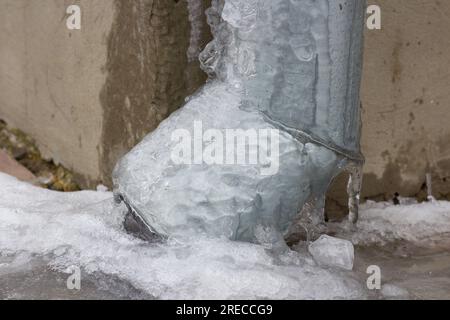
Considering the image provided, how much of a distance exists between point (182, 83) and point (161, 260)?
2.49 feet

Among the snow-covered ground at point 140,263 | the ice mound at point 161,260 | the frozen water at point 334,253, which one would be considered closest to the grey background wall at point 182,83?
the snow-covered ground at point 140,263

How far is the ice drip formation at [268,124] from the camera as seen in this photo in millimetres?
2205

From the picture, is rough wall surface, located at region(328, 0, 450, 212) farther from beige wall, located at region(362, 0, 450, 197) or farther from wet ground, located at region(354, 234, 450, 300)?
wet ground, located at region(354, 234, 450, 300)

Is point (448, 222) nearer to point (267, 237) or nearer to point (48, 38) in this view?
point (267, 237)

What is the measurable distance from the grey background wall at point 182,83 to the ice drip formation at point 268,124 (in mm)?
415

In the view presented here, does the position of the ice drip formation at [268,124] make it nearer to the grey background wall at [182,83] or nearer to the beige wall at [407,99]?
the grey background wall at [182,83]

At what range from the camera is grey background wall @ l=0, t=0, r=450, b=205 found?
2742mm

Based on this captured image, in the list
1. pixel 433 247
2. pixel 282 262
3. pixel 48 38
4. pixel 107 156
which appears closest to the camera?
pixel 282 262

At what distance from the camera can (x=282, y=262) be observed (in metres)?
2.23

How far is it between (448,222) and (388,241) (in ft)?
0.92

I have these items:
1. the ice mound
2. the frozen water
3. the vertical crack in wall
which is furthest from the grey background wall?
the frozen water

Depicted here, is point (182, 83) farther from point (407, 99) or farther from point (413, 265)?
point (413, 265)

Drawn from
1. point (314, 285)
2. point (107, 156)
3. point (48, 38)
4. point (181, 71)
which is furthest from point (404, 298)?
point (48, 38)

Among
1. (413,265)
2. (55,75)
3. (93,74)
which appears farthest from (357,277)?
(55,75)
